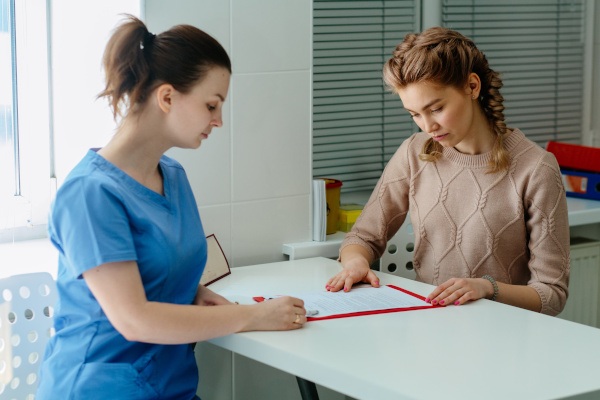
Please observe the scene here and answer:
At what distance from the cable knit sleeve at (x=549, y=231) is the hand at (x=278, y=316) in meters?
0.66

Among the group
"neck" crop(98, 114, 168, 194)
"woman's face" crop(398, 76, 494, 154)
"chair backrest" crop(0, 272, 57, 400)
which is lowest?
"chair backrest" crop(0, 272, 57, 400)

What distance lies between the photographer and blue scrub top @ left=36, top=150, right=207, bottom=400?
1700 mm

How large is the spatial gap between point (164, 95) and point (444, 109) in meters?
0.72

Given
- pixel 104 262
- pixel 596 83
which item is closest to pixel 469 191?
pixel 104 262

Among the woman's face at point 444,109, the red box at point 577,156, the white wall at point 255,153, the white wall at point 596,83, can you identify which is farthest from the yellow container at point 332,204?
the white wall at point 596,83

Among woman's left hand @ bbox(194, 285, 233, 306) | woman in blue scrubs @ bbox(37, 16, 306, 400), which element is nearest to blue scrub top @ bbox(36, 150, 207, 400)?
woman in blue scrubs @ bbox(37, 16, 306, 400)

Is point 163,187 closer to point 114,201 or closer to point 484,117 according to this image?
point 114,201

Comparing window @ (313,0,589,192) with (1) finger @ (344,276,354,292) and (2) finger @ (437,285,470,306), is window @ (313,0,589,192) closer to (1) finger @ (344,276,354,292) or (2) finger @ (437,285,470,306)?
(1) finger @ (344,276,354,292)

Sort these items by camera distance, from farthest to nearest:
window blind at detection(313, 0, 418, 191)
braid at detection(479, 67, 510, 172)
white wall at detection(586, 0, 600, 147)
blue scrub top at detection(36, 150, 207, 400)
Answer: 1. white wall at detection(586, 0, 600, 147)
2. window blind at detection(313, 0, 418, 191)
3. braid at detection(479, 67, 510, 172)
4. blue scrub top at detection(36, 150, 207, 400)

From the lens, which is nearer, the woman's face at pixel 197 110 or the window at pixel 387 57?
the woman's face at pixel 197 110

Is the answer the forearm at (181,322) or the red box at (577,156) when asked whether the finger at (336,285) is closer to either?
the forearm at (181,322)

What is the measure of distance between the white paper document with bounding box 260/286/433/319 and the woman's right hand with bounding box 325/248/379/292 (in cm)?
2

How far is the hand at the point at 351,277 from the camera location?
7.28 ft

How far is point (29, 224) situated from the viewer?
2467 mm
